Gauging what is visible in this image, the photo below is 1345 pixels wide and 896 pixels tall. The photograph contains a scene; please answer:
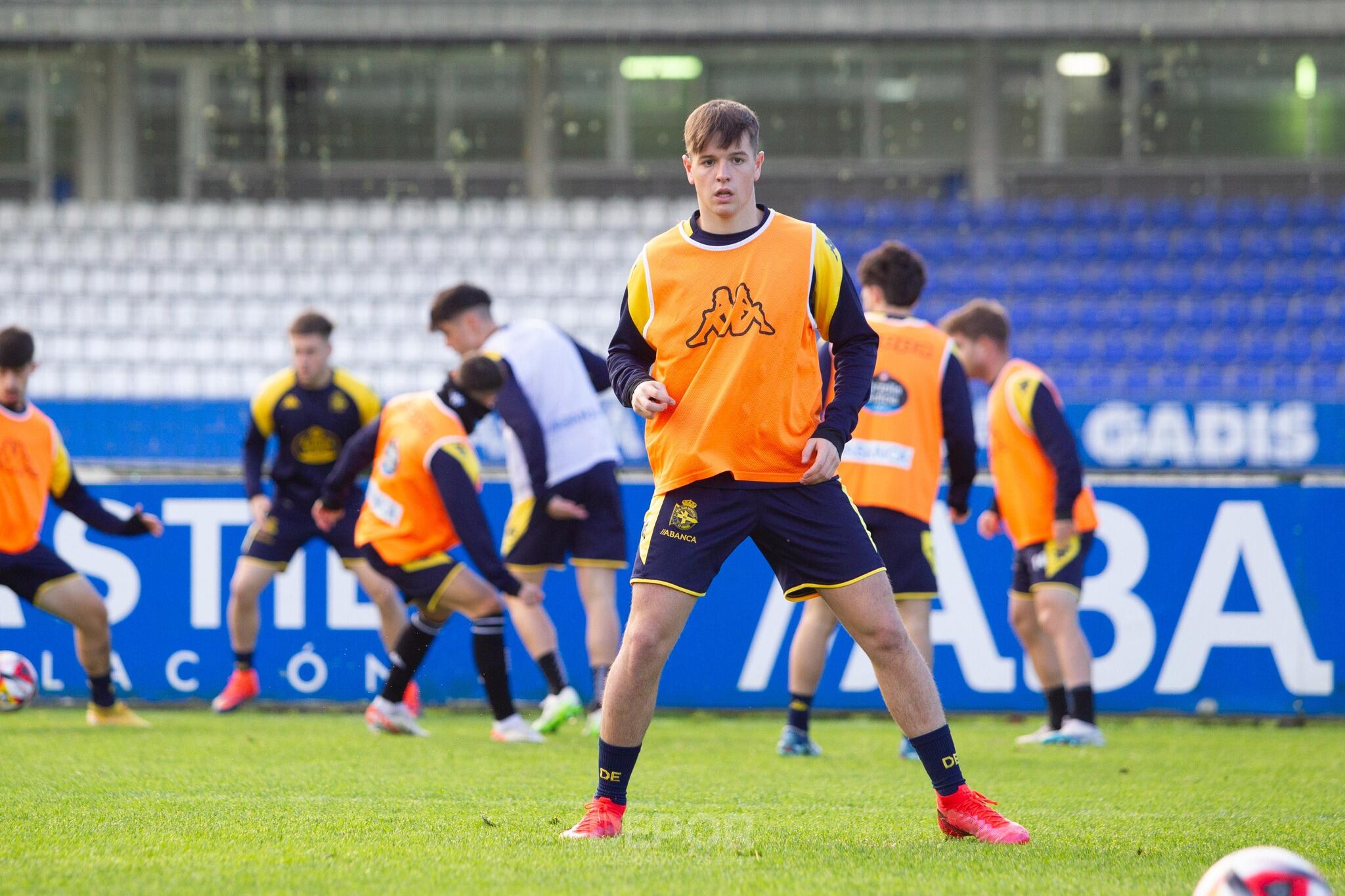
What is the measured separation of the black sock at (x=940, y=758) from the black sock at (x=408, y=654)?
3.22 meters

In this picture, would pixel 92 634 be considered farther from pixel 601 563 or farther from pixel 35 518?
pixel 601 563

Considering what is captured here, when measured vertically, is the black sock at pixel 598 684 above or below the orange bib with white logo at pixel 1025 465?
below

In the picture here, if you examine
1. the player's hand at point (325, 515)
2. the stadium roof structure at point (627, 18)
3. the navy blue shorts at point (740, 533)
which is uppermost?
the stadium roof structure at point (627, 18)

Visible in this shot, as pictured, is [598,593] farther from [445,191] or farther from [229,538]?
[445,191]

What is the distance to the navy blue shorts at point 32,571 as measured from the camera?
21.7 ft

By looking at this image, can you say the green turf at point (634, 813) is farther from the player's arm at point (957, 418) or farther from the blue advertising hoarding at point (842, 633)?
the player's arm at point (957, 418)

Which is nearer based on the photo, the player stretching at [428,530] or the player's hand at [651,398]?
the player's hand at [651,398]

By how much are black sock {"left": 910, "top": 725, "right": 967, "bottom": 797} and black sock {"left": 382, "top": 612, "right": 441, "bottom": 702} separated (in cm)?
322

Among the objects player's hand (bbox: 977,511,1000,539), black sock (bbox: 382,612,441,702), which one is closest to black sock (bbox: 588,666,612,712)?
black sock (bbox: 382,612,441,702)

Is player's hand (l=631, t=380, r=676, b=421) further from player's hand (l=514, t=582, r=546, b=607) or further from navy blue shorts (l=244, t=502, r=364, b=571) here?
navy blue shorts (l=244, t=502, r=364, b=571)

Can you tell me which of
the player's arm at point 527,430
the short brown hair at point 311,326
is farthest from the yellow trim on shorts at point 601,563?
the short brown hair at point 311,326

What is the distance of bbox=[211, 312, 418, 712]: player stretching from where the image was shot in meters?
7.72

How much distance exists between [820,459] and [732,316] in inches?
16.1

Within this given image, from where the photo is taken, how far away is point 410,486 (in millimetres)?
6383
